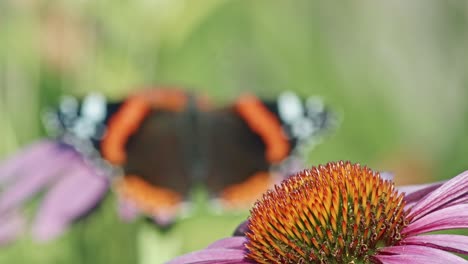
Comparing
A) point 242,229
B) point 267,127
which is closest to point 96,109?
point 267,127

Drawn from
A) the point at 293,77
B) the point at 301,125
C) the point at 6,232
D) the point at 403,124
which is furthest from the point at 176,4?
the point at 403,124

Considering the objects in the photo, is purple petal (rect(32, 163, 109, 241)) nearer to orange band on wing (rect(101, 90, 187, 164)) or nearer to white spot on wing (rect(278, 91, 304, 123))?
orange band on wing (rect(101, 90, 187, 164))

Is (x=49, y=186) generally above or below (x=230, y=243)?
above

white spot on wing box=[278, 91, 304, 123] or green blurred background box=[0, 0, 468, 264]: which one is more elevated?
green blurred background box=[0, 0, 468, 264]

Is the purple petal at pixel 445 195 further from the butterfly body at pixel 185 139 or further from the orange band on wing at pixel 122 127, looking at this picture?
the orange band on wing at pixel 122 127

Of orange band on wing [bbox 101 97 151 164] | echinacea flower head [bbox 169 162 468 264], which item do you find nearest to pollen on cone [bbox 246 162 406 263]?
echinacea flower head [bbox 169 162 468 264]

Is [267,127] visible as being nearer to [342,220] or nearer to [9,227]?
[9,227]
